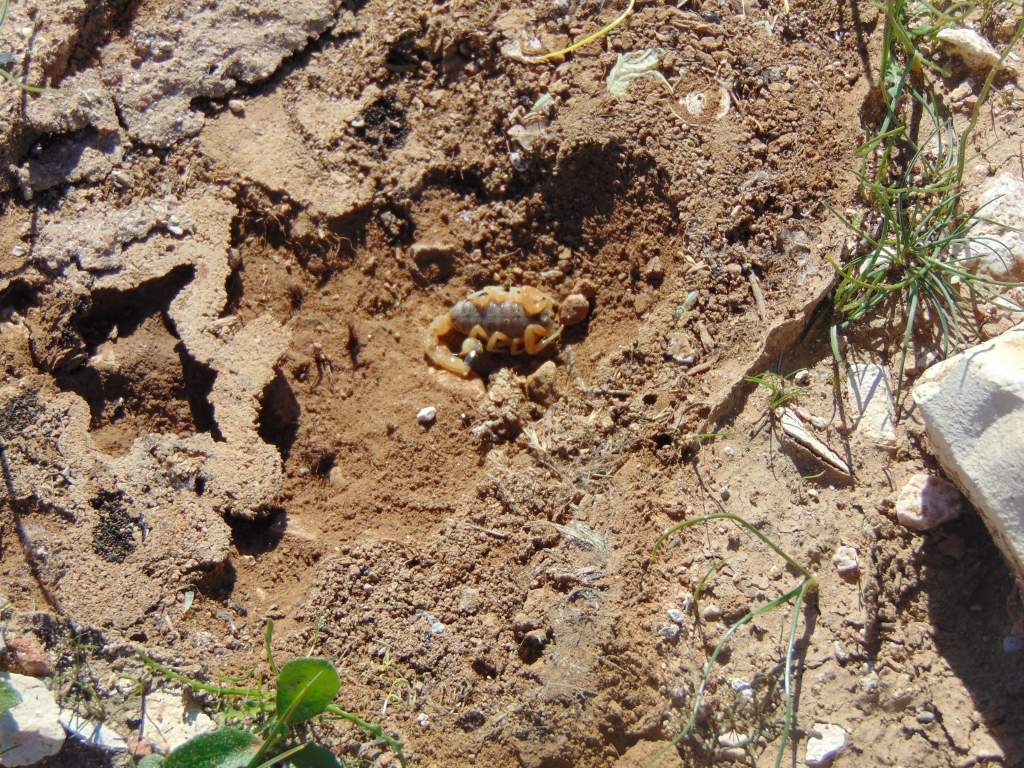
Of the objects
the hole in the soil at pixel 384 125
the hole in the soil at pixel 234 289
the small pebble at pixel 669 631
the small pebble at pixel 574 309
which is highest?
the hole in the soil at pixel 384 125

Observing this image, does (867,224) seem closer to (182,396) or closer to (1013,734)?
(1013,734)

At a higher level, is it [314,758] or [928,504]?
[928,504]

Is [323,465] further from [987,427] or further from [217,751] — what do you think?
[987,427]

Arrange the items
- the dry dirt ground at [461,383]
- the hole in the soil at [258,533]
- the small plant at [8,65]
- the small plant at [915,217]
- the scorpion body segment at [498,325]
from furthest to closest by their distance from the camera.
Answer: the scorpion body segment at [498,325], the small plant at [8,65], the hole in the soil at [258,533], the small plant at [915,217], the dry dirt ground at [461,383]

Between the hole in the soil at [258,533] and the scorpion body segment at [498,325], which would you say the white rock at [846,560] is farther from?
the hole in the soil at [258,533]

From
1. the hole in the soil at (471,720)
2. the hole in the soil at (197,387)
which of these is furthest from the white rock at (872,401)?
the hole in the soil at (197,387)

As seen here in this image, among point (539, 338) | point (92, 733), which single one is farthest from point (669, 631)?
point (92, 733)

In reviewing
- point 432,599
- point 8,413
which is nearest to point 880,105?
point 432,599
